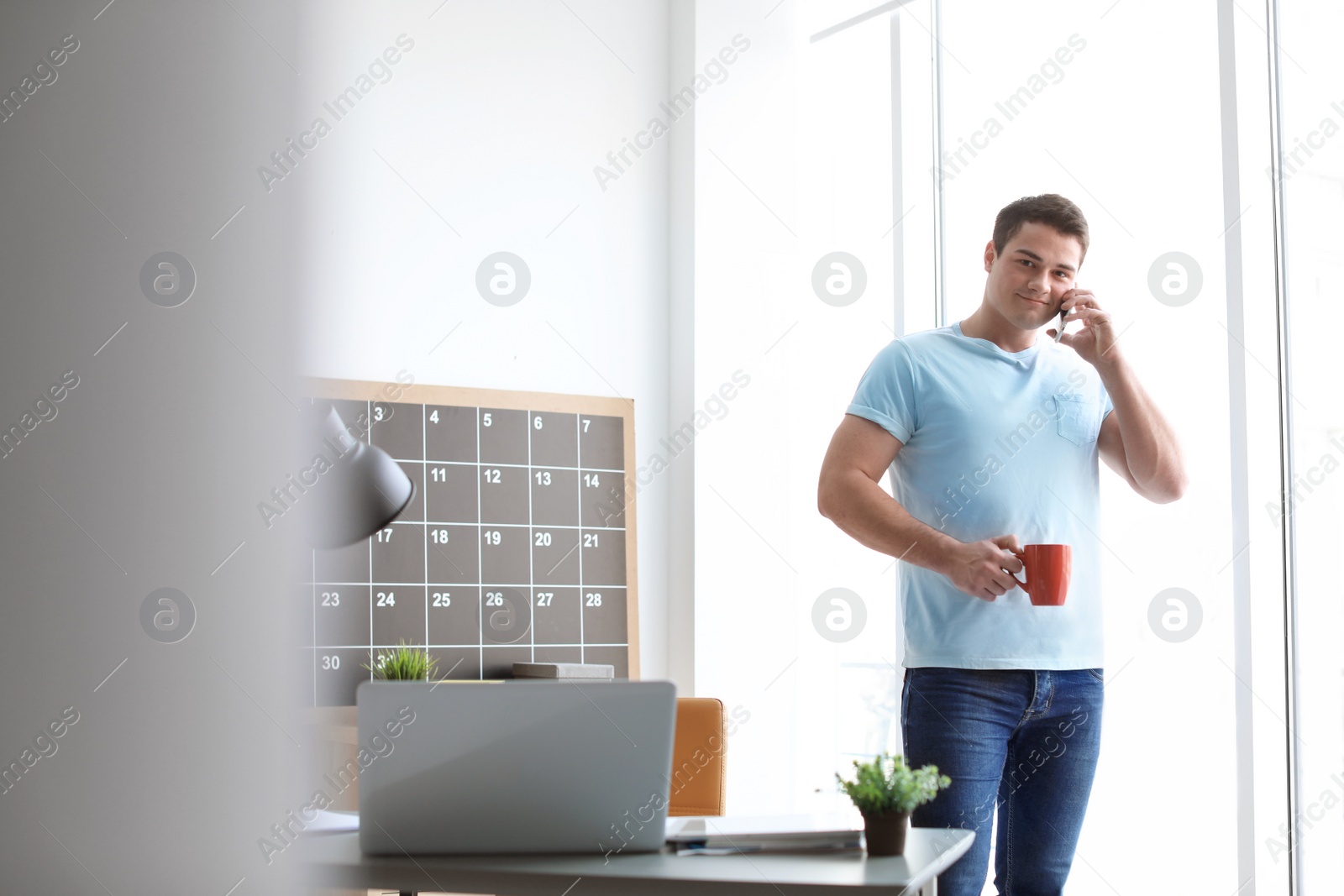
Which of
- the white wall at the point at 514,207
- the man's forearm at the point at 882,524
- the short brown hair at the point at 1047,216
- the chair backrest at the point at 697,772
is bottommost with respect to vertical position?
the chair backrest at the point at 697,772

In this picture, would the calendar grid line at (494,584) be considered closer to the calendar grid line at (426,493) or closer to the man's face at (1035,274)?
the calendar grid line at (426,493)

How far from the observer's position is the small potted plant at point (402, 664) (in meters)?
3.13

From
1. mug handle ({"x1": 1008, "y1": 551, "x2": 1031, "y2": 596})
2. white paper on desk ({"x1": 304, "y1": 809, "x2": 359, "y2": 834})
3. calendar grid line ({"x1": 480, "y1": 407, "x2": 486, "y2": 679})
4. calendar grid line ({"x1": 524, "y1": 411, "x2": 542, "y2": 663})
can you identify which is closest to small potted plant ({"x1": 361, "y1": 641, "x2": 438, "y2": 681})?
calendar grid line ({"x1": 480, "y1": 407, "x2": 486, "y2": 679})

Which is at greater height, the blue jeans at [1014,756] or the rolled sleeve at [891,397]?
the rolled sleeve at [891,397]

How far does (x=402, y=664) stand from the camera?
3139 millimetres

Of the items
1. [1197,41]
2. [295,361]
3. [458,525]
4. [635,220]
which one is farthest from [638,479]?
[295,361]

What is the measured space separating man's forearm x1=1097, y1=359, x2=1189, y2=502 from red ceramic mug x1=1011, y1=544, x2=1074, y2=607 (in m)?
0.30

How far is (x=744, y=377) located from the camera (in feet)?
12.3

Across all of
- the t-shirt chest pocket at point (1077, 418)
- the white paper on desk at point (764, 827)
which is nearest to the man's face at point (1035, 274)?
the t-shirt chest pocket at point (1077, 418)

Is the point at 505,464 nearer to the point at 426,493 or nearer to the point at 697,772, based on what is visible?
the point at 426,493

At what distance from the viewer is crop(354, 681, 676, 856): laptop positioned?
3.33 feet

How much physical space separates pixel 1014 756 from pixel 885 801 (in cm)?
61

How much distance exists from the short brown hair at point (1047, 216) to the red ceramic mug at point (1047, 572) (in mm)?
549

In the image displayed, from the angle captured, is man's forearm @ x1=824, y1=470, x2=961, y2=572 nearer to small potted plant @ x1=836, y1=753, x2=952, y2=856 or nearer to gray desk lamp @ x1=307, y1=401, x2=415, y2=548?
small potted plant @ x1=836, y1=753, x2=952, y2=856
